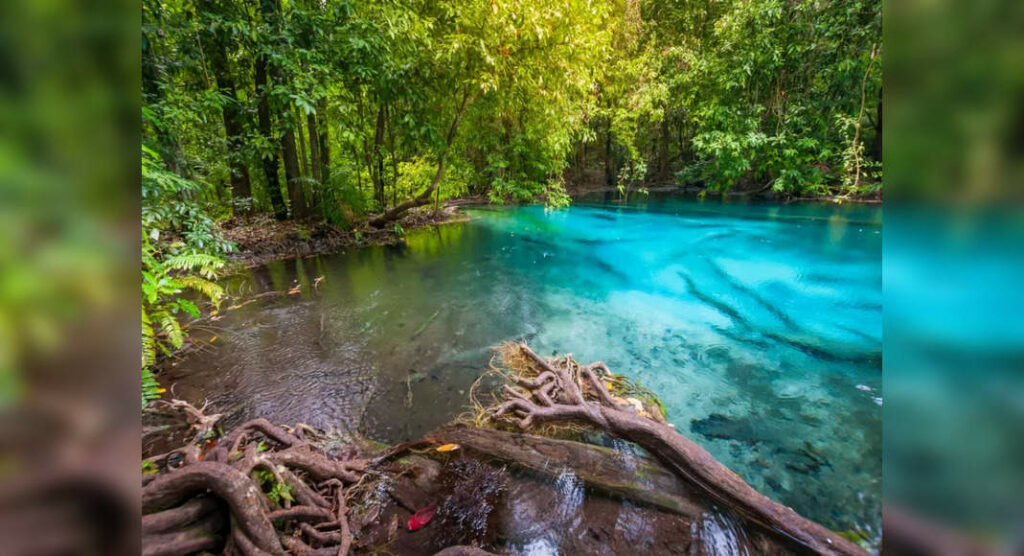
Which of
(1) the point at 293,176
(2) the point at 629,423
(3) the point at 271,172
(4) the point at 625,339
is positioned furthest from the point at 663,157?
(2) the point at 629,423

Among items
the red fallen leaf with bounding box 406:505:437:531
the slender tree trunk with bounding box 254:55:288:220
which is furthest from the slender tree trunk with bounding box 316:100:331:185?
the red fallen leaf with bounding box 406:505:437:531

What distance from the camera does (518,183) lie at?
36.3 feet

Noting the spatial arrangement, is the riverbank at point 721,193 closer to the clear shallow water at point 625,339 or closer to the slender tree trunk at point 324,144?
the clear shallow water at point 625,339

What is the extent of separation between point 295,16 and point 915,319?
8063 mm

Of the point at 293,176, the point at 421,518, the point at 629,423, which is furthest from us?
the point at 293,176

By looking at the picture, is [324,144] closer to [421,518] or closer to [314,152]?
[314,152]

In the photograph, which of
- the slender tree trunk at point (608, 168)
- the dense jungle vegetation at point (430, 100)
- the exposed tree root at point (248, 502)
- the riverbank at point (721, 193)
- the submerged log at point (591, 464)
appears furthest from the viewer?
the slender tree trunk at point (608, 168)

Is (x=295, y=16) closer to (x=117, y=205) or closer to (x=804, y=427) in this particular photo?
(x=117, y=205)

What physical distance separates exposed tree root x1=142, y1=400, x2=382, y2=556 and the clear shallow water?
960 mm

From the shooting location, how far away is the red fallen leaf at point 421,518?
2239mm

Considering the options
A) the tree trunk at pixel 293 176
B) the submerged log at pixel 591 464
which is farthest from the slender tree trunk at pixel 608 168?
the submerged log at pixel 591 464

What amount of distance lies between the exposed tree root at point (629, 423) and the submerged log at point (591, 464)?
0.40ft

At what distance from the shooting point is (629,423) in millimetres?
2834

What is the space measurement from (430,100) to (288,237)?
477cm
